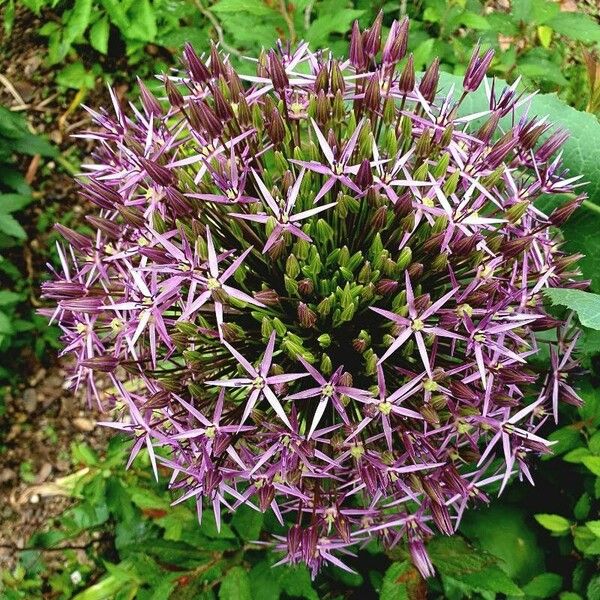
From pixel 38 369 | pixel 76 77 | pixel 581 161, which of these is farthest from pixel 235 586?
pixel 76 77

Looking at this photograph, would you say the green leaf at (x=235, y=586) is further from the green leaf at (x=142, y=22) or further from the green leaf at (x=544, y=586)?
the green leaf at (x=142, y=22)

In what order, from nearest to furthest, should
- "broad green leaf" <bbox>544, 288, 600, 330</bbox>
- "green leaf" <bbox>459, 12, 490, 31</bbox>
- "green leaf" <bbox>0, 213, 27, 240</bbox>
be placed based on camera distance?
"broad green leaf" <bbox>544, 288, 600, 330</bbox>, "green leaf" <bbox>459, 12, 490, 31</bbox>, "green leaf" <bbox>0, 213, 27, 240</bbox>

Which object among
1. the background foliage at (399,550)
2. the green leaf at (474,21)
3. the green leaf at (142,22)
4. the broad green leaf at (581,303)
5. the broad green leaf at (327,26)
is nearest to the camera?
the broad green leaf at (581,303)

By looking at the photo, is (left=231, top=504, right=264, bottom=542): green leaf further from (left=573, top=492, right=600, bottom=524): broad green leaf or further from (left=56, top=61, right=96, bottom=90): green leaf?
(left=56, top=61, right=96, bottom=90): green leaf

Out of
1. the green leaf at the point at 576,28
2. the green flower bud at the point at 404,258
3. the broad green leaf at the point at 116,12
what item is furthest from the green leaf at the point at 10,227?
the green leaf at the point at 576,28

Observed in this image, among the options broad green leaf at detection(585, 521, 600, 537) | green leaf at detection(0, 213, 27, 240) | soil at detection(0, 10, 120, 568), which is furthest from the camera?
soil at detection(0, 10, 120, 568)

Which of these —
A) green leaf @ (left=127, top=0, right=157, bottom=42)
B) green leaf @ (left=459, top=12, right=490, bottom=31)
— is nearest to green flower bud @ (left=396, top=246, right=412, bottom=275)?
green leaf @ (left=459, top=12, right=490, bottom=31)

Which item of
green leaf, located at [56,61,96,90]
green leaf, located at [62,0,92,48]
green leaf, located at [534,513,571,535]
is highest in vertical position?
green leaf, located at [62,0,92,48]
